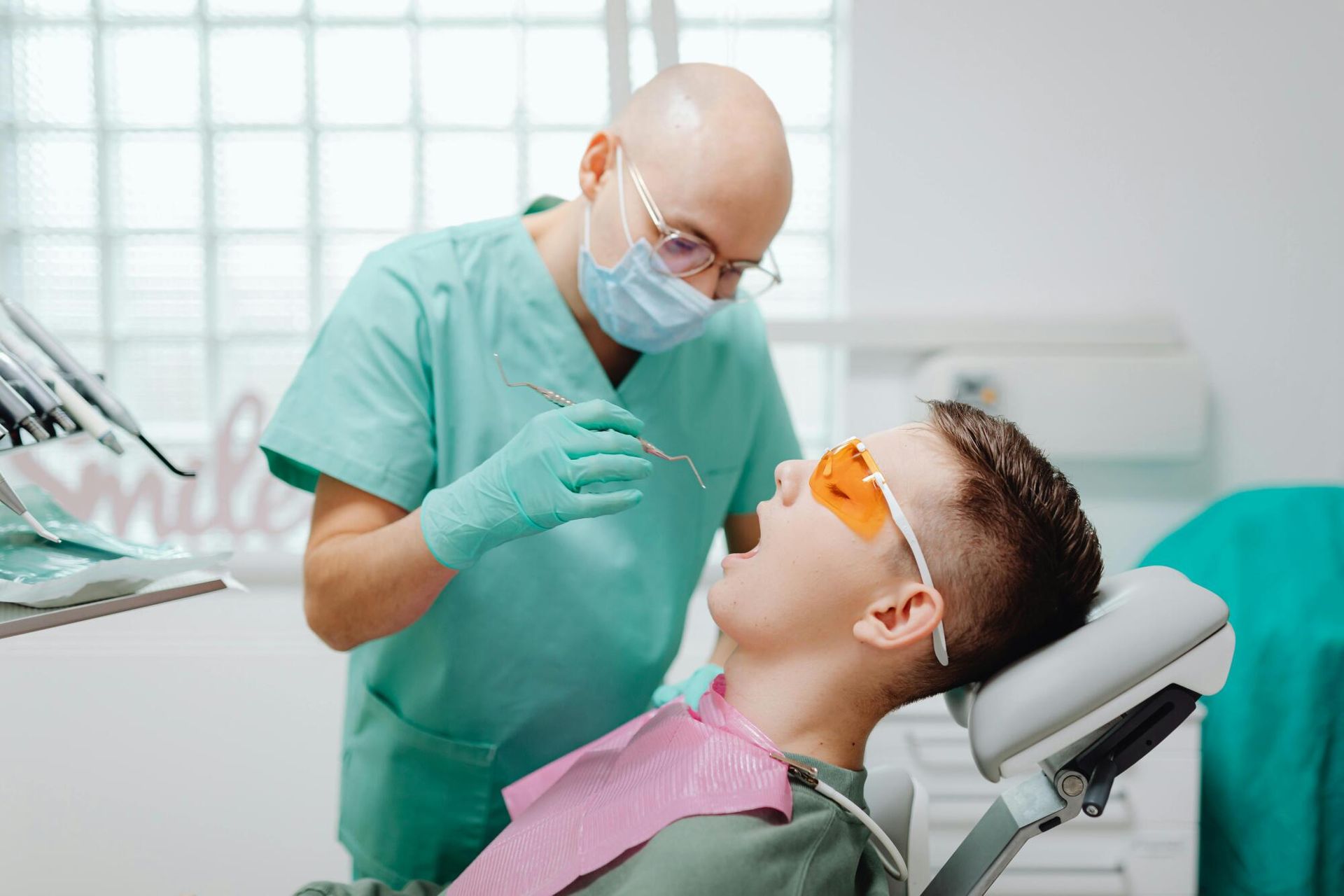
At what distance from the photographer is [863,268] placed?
8.12ft

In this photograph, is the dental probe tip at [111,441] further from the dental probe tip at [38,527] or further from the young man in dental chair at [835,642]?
the young man in dental chair at [835,642]

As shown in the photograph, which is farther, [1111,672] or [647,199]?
[647,199]

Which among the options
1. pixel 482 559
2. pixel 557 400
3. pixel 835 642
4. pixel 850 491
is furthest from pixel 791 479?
pixel 482 559

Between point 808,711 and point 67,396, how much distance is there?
2.58 ft

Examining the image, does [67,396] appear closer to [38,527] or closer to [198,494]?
[38,527]

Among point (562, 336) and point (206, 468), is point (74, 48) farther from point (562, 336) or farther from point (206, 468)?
point (562, 336)

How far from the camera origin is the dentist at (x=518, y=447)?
115cm

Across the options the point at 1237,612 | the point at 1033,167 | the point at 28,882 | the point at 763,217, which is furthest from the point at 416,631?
the point at 1033,167

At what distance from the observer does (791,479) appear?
1.12 meters

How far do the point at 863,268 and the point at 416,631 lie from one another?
160 centimetres

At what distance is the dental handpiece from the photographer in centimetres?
85

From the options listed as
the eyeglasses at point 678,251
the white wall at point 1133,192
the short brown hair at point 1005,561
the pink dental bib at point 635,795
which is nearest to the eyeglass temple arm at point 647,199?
the eyeglasses at point 678,251

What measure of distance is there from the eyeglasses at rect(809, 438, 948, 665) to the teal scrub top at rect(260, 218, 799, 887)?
0.97 feet

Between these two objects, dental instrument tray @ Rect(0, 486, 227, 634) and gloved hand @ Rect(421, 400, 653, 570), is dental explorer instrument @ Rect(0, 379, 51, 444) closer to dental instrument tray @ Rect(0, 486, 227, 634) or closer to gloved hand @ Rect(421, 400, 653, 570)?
dental instrument tray @ Rect(0, 486, 227, 634)
